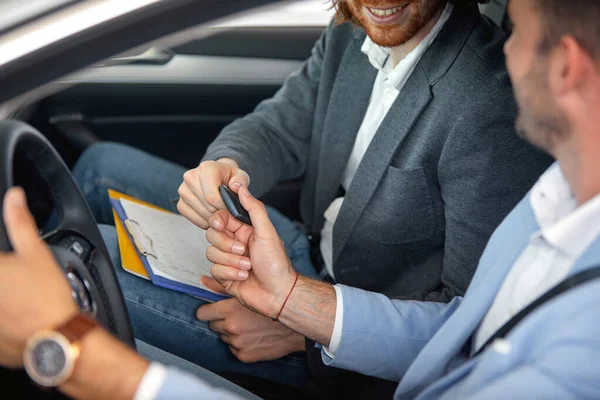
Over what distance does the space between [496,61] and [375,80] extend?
0.35m

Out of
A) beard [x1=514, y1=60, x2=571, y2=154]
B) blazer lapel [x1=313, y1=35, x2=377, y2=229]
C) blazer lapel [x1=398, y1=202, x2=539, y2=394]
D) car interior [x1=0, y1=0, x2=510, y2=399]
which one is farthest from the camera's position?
car interior [x1=0, y1=0, x2=510, y2=399]

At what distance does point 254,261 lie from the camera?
128cm

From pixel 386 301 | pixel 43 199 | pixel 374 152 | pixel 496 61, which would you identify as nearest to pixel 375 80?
pixel 374 152

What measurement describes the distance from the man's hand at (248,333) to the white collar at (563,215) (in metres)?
0.64

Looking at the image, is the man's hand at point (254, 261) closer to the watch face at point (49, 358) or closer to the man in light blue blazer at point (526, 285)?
the man in light blue blazer at point (526, 285)

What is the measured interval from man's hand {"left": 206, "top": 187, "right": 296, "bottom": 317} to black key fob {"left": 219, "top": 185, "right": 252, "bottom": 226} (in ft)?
0.04

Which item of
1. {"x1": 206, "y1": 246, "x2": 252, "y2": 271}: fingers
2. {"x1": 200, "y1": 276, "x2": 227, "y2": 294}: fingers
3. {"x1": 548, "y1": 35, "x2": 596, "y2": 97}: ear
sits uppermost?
{"x1": 548, "y1": 35, "x2": 596, "y2": 97}: ear

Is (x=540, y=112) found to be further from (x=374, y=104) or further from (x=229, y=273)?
(x=374, y=104)

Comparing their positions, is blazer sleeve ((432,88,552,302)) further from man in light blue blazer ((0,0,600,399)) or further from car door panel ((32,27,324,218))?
car door panel ((32,27,324,218))

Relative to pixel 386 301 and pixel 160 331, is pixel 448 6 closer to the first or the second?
pixel 386 301

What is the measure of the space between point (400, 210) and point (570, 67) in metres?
0.64

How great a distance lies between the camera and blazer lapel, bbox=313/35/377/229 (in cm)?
162

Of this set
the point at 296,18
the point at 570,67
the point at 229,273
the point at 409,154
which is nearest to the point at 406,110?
the point at 409,154

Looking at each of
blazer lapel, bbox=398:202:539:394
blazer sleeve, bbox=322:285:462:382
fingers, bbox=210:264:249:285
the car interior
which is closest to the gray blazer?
blazer sleeve, bbox=322:285:462:382
